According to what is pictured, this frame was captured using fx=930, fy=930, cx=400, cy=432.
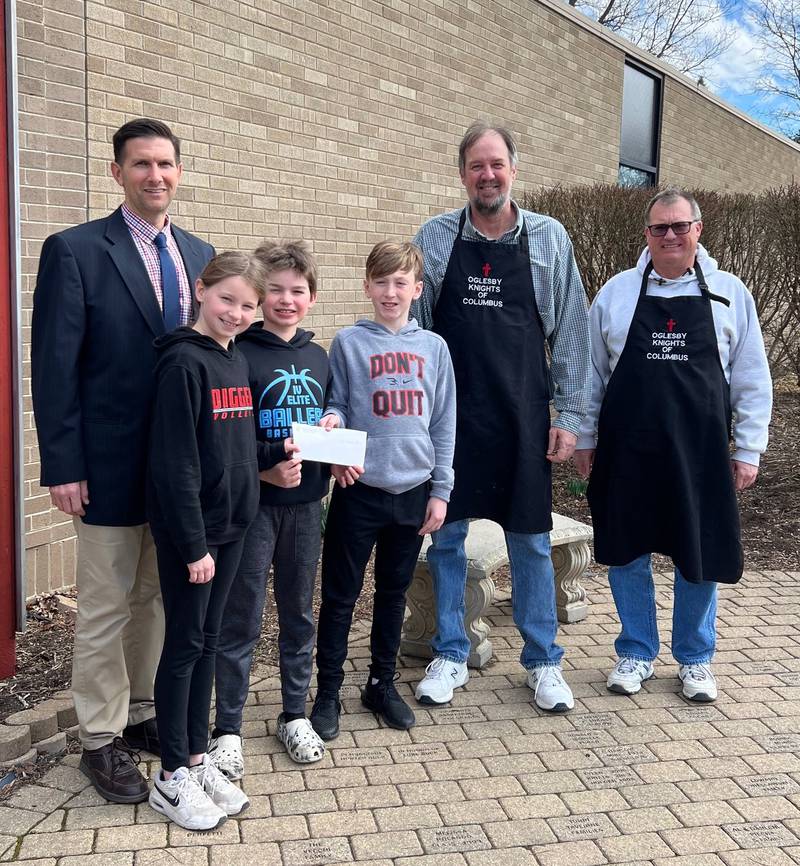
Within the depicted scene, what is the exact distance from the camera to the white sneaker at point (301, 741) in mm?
3383

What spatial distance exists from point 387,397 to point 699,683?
1.89 metres

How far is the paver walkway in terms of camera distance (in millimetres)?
2877

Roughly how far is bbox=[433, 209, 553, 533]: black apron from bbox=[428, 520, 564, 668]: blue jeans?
0.11 m

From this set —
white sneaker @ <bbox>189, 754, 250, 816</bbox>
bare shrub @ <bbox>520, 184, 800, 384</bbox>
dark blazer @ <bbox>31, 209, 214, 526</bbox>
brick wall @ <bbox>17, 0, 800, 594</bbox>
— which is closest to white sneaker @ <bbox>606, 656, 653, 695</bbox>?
white sneaker @ <bbox>189, 754, 250, 816</bbox>

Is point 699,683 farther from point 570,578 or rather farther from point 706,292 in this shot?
point 706,292

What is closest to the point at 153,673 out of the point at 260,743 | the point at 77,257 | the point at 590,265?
the point at 260,743

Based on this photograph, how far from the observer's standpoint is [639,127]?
13.4 m

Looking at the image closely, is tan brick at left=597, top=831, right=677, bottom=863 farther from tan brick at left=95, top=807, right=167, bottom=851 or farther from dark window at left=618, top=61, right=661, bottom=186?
dark window at left=618, top=61, right=661, bottom=186

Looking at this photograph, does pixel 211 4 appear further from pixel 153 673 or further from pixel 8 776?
pixel 8 776

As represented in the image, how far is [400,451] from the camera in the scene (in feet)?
11.3

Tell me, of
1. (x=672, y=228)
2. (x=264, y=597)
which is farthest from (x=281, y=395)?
(x=672, y=228)

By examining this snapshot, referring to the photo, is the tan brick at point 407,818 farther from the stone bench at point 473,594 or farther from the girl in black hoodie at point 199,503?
the stone bench at point 473,594

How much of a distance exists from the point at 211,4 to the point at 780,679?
204 inches

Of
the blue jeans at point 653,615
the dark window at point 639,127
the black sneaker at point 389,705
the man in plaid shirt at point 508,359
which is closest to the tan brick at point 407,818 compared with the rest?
the black sneaker at point 389,705
